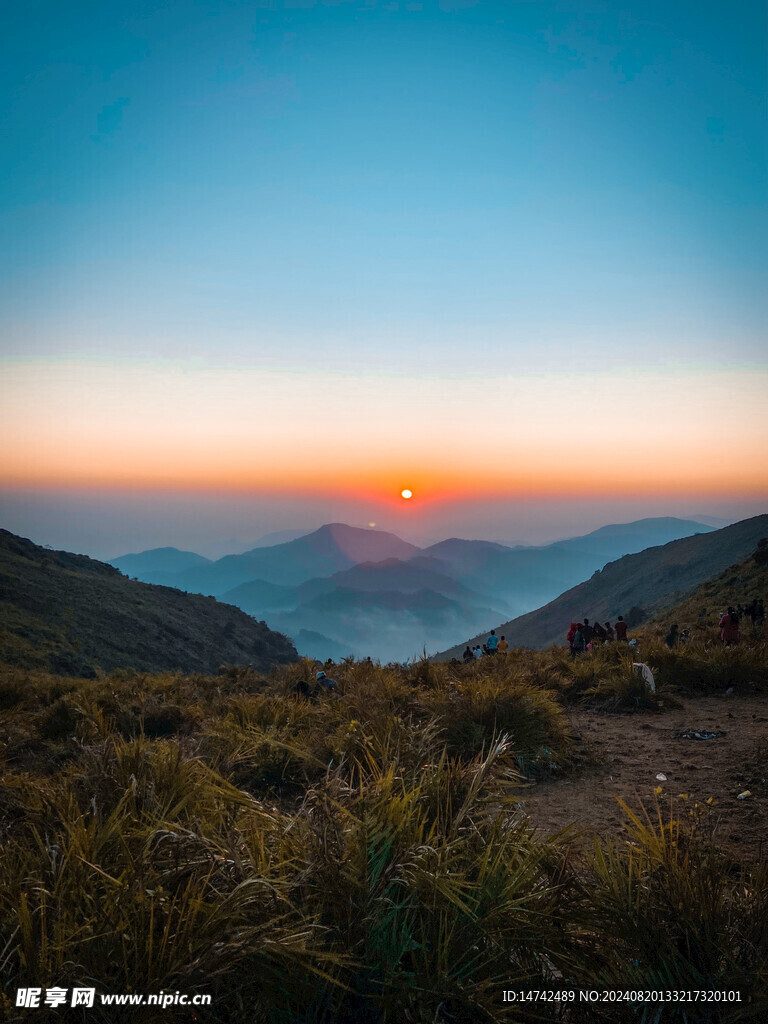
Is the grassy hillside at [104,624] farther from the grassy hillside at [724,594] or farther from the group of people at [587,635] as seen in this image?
the grassy hillside at [724,594]

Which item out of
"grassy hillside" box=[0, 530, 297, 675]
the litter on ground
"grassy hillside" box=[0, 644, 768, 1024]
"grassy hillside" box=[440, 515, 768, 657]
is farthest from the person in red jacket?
"grassy hillside" box=[440, 515, 768, 657]

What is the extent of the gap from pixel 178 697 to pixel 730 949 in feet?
30.2

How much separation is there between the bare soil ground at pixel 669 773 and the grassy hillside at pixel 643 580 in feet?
177

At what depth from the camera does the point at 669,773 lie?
538 cm

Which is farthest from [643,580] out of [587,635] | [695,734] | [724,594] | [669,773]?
[669,773]

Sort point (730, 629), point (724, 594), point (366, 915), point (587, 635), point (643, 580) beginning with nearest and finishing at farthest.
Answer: point (366, 915) → point (730, 629) → point (587, 635) → point (724, 594) → point (643, 580)

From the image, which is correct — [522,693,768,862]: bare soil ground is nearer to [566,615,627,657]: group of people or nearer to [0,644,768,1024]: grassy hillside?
[0,644,768,1024]: grassy hillside

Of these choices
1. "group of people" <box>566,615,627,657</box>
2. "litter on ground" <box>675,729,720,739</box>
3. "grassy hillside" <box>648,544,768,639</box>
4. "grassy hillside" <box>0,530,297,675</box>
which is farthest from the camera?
"grassy hillside" <box>0,530,297,675</box>

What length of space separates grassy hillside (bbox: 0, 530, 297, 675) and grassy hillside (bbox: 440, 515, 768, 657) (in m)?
25.1

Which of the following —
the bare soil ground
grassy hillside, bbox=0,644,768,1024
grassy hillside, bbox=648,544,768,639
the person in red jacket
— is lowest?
the bare soil ground

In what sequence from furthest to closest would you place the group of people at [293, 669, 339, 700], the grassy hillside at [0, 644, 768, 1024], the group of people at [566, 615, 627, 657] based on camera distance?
the group of people at [566, 615, 627, 657] < the group of people at [293, 669, 339, 700] < the grassy hillside at [0, 644, 768, 1024]

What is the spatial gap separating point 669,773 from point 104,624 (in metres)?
37.3

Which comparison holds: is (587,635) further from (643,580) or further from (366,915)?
(643,580)

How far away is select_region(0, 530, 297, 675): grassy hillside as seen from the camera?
2876 cm
